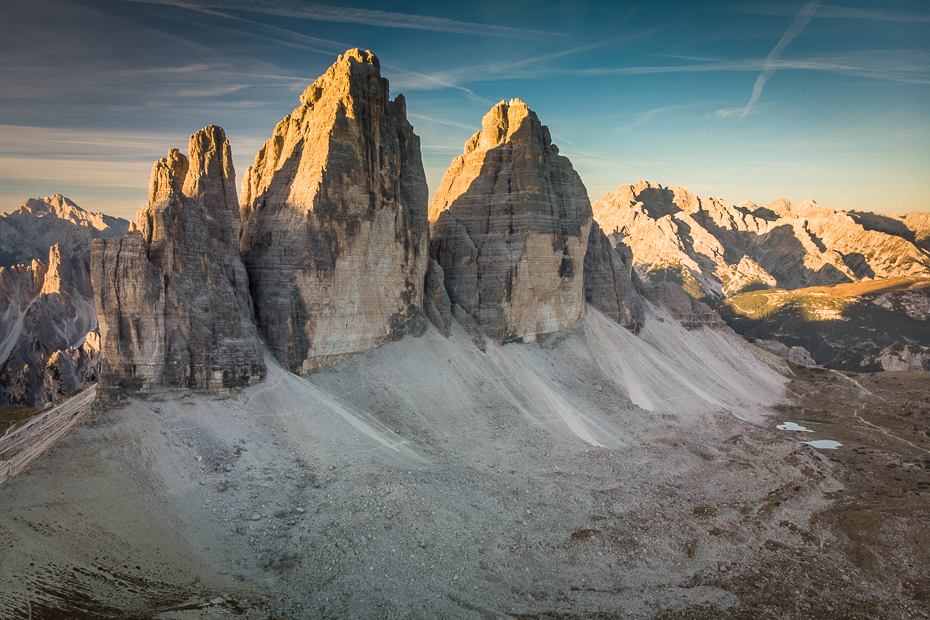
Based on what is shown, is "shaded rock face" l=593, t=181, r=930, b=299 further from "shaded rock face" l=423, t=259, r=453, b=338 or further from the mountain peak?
the mountain peak

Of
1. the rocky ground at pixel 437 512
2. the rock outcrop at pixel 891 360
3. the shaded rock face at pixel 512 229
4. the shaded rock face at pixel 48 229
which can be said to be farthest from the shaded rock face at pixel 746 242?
the shaded rock face at pixel 48 229

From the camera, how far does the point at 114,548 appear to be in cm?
1623

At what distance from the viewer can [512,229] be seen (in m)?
43.0

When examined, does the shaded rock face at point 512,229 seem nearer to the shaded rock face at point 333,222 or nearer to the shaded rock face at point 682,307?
the shaded rock face at point 333,222

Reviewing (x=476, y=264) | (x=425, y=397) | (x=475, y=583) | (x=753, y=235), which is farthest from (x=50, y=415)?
(x=753, y=235)

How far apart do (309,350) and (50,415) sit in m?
13.7

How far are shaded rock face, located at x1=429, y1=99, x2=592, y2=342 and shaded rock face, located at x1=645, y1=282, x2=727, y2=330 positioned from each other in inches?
924

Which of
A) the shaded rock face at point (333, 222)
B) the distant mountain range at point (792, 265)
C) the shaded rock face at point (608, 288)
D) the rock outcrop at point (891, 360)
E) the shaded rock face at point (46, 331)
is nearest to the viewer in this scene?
the shaded rock face at point (333, 222)

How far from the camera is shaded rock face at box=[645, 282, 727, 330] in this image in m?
Result: 65.4

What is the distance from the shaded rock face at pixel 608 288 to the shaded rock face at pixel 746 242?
10109cm

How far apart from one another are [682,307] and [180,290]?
58758 mm

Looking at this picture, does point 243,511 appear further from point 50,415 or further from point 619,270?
point 619,270

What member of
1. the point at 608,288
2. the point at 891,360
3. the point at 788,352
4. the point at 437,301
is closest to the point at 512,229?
the point at 437,301

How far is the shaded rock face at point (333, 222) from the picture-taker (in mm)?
28500
